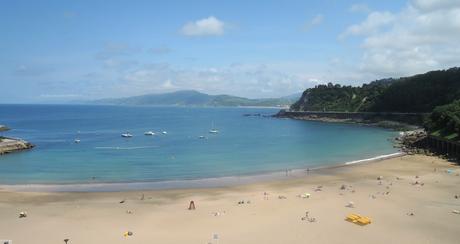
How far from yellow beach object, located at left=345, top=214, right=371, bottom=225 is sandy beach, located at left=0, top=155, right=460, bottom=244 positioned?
0.31 metres

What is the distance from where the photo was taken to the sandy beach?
69.8ft

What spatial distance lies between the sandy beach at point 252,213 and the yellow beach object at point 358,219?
1.01ft

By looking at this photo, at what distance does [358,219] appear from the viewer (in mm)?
23344

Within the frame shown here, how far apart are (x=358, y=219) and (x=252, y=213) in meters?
6.08

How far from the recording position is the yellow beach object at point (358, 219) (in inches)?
907

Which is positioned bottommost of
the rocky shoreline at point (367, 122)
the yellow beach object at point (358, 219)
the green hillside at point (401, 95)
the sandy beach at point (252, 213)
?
the sandy beach at point (252, 213)

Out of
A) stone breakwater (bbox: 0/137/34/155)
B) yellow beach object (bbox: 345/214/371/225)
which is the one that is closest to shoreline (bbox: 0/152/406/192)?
yellow beach object (bbox: 345/214/371/225)

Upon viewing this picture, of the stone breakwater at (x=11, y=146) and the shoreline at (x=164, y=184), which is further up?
the stone breakwater at (x=11, y=146)

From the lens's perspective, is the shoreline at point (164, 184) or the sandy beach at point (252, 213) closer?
the sandy beach at point (252, 213)

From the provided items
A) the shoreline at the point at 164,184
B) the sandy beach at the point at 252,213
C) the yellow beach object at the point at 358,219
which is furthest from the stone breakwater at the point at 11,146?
the yellow beach object at the point at 358,219

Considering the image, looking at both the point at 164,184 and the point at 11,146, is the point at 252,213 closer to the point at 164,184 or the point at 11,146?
the point at 164,184

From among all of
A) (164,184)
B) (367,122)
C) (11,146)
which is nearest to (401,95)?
(367,122)

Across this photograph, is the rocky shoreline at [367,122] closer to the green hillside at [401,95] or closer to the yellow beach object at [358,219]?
the green hillside at [401,95]

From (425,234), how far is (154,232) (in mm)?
13316
